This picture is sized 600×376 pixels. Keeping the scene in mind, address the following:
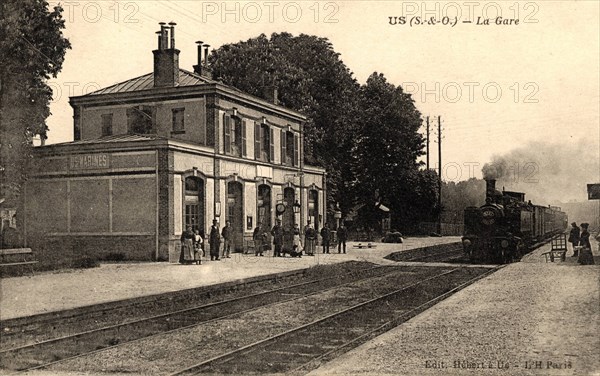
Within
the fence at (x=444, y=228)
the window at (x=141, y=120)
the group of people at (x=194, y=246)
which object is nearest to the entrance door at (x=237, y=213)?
the group of people at (x=194, y=246)

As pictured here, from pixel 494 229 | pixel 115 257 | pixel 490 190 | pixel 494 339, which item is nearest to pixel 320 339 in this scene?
pixel 494 339

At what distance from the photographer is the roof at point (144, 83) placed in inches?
1054

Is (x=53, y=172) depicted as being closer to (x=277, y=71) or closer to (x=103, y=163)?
(x=103, y=163)

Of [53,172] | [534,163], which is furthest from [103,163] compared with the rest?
[534,163]

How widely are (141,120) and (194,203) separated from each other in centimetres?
520

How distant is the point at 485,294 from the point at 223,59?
95.9ft

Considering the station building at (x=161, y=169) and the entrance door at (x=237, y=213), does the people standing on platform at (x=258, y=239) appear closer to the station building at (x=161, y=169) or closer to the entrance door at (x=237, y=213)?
the station building at (x=161, y=169)

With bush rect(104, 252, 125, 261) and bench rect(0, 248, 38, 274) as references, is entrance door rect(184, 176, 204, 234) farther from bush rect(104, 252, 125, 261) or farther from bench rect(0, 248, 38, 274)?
bench rect(0, 248, 38, 274)

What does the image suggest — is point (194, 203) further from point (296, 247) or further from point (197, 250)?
point (296, 247)

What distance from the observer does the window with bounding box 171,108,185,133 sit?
26109mm

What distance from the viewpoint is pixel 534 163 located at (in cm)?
3528

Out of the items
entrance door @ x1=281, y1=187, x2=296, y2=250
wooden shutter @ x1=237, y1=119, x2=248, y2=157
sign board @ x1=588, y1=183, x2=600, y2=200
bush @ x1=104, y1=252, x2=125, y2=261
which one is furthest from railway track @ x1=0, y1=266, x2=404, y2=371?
entrance door @ x1=281, y1=187, x2=296, y2=250

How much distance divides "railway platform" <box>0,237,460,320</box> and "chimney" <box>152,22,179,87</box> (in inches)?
341

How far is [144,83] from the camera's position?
2816cm
